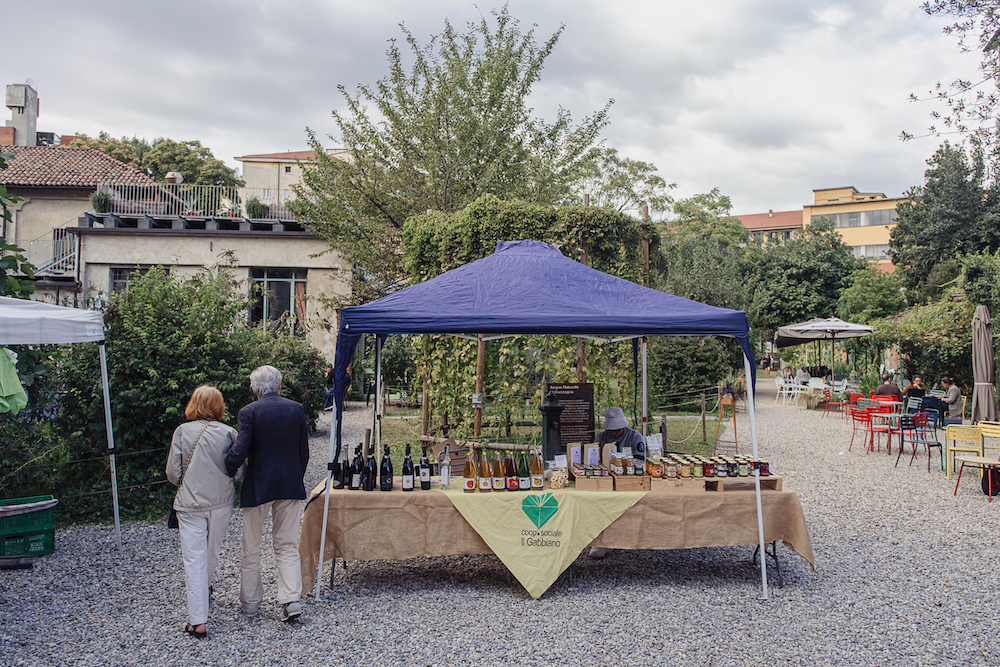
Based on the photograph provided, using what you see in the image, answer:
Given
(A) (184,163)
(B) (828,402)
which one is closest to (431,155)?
(B) (828,402)

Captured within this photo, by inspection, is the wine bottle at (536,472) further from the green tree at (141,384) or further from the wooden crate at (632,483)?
the green tree at (141,384)

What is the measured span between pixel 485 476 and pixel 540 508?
0.47 metres

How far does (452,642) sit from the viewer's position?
4129mm

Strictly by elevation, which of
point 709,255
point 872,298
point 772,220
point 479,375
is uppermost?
point 772,220

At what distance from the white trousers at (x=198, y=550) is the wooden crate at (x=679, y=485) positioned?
309 centimetres

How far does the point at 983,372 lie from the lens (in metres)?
11.7

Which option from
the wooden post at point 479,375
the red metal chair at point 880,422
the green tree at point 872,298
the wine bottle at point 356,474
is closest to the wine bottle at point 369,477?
the wine bottle at point 356,474

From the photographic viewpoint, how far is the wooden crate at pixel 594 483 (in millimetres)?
5133

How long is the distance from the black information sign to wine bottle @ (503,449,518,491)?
225 cm

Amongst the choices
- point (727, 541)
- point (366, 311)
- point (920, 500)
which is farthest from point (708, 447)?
point (366, 311)

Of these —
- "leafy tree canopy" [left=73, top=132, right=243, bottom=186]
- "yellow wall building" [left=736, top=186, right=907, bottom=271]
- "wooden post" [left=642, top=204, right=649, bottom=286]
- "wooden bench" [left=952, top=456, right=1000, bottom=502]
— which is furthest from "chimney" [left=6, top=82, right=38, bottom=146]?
"yellow wall building" [left=736, top=186, right=907, bottom=271]

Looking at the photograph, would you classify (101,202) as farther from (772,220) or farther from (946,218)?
(772,220)

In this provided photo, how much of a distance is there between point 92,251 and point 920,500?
20.3 m

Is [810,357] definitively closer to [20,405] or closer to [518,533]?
[518,533]
